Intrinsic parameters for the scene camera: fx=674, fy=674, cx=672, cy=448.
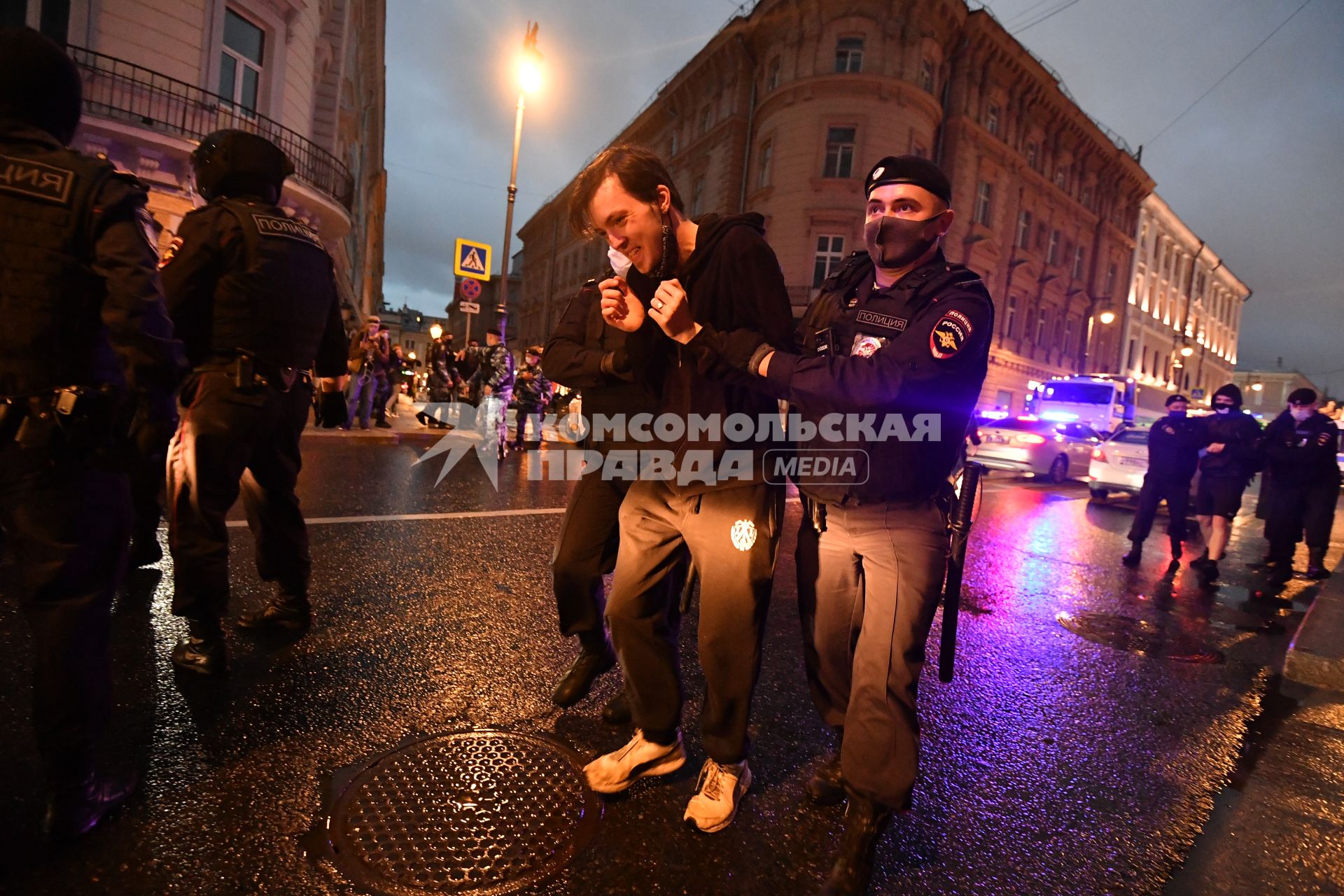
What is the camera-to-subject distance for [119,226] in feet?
5.94

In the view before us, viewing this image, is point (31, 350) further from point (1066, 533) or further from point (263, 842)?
point (1066, 533)

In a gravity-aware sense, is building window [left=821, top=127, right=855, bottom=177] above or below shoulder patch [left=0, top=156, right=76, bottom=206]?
above

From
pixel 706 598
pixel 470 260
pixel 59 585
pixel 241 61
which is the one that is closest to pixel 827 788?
pixel 706 598

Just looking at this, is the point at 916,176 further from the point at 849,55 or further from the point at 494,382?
the point at 849,55

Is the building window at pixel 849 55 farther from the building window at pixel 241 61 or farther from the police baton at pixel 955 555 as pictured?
the police baton at pixel 955 555

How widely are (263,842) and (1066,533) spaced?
8.45 m

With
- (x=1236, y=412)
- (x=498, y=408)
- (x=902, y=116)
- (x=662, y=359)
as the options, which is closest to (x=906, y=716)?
(x=662, y=359)

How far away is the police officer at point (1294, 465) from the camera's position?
21.4ft

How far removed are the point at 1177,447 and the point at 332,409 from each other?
721cm

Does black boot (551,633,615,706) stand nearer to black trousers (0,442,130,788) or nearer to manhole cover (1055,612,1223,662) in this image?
black trousers (0,442,130,788)

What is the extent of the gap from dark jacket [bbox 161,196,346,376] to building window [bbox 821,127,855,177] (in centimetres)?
2655

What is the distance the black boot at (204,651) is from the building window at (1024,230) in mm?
36665

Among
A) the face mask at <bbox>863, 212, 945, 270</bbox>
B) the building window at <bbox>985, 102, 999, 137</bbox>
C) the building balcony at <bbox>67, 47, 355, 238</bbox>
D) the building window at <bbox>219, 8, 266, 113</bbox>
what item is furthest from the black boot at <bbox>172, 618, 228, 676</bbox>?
the building window at <bbox>985, 102, 999, 137</bbox>

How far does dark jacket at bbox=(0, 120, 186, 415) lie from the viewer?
5.66 ft
